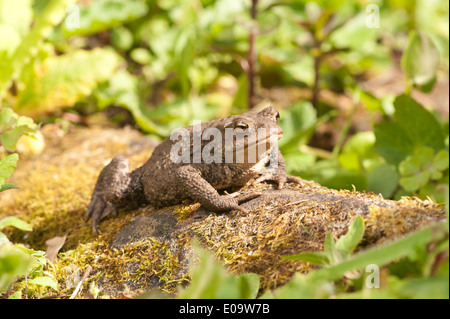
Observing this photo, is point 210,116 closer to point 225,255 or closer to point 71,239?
point 71,239

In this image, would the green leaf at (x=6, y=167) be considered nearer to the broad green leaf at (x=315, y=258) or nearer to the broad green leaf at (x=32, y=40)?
the broad green leaf at (x=315, y=258)

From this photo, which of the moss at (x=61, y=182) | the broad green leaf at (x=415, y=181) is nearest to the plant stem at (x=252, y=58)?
the moss at (x=61, y=182)

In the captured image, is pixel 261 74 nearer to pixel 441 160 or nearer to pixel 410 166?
pixel 410 166

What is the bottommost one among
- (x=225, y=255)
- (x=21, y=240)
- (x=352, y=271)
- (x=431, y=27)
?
(x=21, y=240)

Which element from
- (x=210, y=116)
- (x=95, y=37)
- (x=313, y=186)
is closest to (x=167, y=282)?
(x=313, y=186)

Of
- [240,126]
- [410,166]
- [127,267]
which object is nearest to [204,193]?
[240,126]
